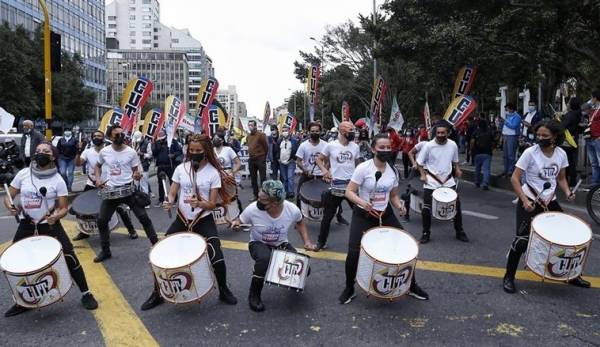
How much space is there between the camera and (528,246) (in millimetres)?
4957

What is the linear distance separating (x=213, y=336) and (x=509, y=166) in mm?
10903

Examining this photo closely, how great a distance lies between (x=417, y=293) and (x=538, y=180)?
1802mm

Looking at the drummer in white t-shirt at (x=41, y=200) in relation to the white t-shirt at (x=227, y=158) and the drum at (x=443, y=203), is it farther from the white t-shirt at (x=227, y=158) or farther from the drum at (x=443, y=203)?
the white t-shirt at (x=227, y=158)

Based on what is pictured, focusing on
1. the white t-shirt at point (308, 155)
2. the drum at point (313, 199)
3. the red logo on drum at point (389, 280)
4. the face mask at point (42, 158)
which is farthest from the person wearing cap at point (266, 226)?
the white t-shirt at point (308, 155)

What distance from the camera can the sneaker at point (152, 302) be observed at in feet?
15.8

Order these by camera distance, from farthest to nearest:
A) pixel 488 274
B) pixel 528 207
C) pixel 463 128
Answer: pixel 463 128 → pixel 488 274 → pixel 528 207

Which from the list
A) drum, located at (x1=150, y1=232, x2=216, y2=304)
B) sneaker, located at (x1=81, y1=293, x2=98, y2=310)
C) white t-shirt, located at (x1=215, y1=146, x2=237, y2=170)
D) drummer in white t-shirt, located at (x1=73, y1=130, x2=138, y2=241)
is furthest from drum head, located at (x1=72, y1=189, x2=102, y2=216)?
drum, located at (x1=150, y1=232, x2=216, y2=304)

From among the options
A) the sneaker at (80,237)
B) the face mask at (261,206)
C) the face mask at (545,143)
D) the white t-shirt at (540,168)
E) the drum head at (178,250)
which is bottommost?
the sneaker at (80,237)

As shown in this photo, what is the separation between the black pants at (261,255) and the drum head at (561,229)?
235 centimetres

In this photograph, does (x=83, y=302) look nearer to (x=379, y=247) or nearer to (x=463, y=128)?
(x=379, y=247)

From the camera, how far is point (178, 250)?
466cm

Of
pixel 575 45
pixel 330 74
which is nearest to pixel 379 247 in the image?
pixel 575 45

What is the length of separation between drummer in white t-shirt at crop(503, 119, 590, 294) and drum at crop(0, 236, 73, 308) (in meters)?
4.27

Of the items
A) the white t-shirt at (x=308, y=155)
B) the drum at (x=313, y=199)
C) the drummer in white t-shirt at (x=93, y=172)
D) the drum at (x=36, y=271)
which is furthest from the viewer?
the white t-shirt at (x=308, y=155)
